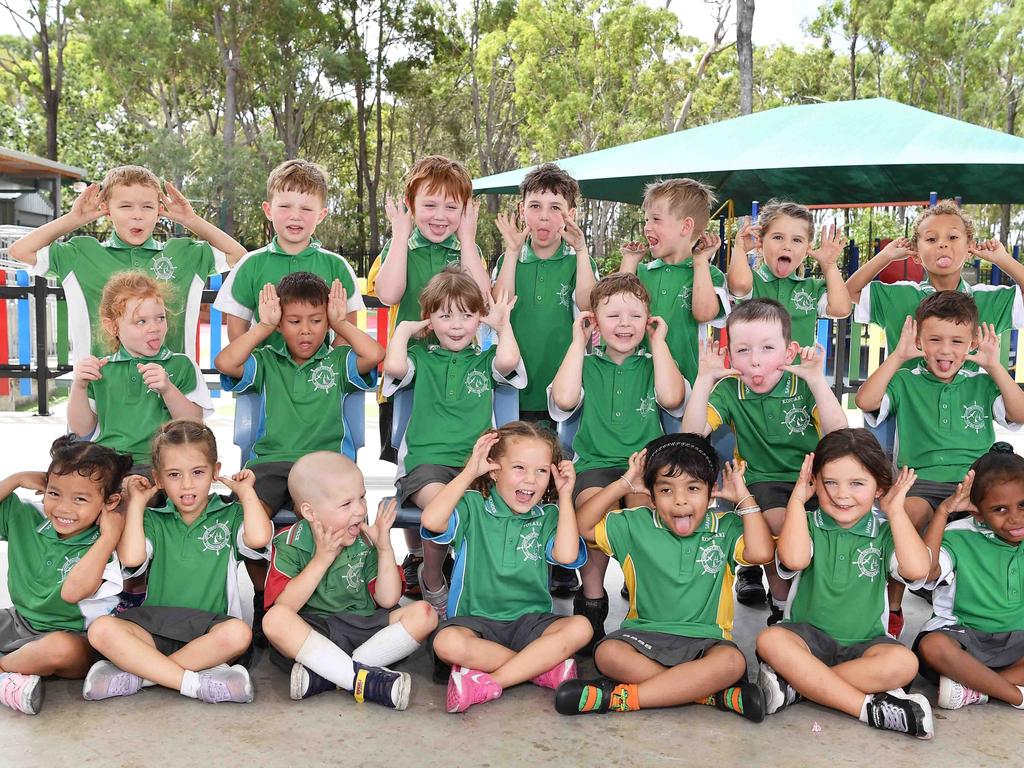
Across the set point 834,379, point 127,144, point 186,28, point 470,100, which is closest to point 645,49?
point 470,100

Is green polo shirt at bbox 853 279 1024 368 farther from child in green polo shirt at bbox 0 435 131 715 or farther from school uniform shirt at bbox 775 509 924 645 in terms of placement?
child in green polo shirt at bbox 0 435 131 715

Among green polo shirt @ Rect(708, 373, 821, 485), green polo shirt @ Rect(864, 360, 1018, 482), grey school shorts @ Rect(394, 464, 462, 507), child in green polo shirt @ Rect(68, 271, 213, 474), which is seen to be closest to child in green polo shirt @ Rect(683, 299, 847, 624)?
green polo shirt @ Rect(708, 373, 821, 485)

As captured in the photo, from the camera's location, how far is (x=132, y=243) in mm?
4008

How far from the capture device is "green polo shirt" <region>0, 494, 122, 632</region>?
3.03 m

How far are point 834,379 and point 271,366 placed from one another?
572cm

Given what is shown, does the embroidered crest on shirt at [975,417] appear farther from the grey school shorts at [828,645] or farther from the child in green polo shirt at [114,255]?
the child in green polo shirt at [114,255]

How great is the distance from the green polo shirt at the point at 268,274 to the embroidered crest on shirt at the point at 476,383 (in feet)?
2.21

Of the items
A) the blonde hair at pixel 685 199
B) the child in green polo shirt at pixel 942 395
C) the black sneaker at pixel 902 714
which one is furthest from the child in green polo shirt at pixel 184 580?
the child in green polo shirt at pixel 942 395

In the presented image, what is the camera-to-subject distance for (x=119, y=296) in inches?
140

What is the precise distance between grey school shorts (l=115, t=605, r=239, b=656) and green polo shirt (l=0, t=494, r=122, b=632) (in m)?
0.10

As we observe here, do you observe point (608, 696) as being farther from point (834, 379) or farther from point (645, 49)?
point (645, 49)

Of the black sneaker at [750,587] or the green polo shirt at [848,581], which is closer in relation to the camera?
the green polo shirt at [848,581]

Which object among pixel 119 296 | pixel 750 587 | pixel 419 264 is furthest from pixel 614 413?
pixel 119 296

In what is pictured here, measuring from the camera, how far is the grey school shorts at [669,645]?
2951 mm
